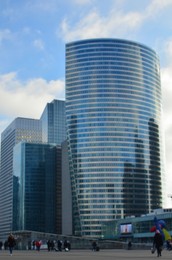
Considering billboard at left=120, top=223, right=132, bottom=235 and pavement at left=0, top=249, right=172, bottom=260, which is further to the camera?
billboard at left=120, top=223, right=132, bottom=235

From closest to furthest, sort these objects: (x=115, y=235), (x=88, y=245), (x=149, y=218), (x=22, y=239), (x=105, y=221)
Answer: (x=88, y=245) → (x=22, y=239) → (x=149, y=218) → (x=115, y=235) → (x=105, y=221)

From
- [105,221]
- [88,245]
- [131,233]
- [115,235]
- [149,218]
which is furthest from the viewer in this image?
[105,221]

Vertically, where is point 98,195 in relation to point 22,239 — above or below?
above

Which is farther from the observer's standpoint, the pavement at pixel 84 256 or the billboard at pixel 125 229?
the billboard at pixel 125 229

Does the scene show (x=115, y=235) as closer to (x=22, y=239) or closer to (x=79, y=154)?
(x=79, y=154)

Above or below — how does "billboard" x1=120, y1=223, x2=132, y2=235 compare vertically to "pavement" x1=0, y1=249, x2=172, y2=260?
above

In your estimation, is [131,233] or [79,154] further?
[79,154]

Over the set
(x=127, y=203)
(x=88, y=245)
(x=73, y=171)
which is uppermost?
(x=73, y=171)

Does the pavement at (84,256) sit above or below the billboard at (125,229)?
below

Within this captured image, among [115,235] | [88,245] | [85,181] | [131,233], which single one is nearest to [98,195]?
[85,181]

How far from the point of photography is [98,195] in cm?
19700

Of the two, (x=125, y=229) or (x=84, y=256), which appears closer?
(x=84, y=256)

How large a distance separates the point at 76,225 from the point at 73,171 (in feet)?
73.9

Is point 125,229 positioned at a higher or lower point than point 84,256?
higher
